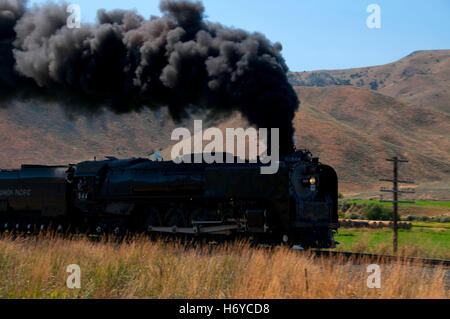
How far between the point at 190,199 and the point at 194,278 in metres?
7.38

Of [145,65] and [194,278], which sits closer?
[194,278]

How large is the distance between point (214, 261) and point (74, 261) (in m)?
2.98

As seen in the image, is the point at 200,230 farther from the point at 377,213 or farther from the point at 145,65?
the point at 377,213

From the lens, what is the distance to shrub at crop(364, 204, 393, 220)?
179 feet

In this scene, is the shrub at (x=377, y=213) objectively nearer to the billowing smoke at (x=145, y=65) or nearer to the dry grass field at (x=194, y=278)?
the billowing smoke at (x=145, y=65)

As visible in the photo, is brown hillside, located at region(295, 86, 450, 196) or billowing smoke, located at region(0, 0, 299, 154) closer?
billowing smoke, located at region(0, 0, 299, 154)

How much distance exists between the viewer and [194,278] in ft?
29.7

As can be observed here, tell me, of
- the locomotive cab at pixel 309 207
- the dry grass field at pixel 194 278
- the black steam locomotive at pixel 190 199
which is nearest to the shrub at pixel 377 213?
the black steam locomotive at pixel 190 199

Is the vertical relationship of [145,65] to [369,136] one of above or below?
below

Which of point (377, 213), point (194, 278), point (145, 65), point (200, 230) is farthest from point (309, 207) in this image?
point (377, 213)

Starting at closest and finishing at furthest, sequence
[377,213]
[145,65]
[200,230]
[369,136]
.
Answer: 1. [200,230]
2. [145,65]
3. [377,213]
4. [369,136]

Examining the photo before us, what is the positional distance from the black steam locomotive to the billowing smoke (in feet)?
5.20

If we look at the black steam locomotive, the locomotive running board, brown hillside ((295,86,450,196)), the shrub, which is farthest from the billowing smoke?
brown hillside ((295,86,450,196))

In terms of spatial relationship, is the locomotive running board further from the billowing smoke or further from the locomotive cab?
the billowing smoke
